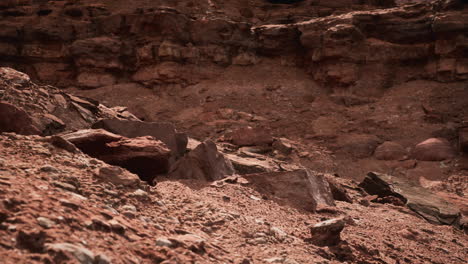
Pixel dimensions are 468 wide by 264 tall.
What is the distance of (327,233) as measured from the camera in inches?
153

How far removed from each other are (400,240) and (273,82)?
11.2 m

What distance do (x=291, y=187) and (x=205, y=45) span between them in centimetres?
1205

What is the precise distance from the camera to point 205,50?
1642 centimetres

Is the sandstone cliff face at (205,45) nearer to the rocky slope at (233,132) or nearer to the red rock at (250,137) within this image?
the rocky slope at (233,132)

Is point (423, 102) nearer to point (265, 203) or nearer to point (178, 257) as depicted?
point (265, 203)

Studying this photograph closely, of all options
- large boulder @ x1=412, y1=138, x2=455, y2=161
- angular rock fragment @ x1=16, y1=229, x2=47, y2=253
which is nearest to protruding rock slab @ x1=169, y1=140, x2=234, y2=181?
angular rock fragment @ x1=16, y1=229, x2=47, y2=253

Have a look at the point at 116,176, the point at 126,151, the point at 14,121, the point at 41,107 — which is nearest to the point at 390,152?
the point at 126,151

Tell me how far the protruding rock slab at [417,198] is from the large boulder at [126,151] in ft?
15.8

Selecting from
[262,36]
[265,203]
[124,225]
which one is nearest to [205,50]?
[262,36]

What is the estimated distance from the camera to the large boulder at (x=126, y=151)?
4512 millimetres

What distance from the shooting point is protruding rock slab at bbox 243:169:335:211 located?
5172 mm

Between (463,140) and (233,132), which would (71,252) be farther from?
(463,140)

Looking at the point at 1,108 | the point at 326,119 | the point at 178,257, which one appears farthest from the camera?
the point at 326,119

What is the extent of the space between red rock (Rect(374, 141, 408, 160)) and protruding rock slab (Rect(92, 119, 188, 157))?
7.70 m
